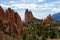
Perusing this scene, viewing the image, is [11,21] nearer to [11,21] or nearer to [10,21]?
[11,21]

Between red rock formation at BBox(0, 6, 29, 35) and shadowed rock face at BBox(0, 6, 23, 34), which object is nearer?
shadowed rock face at BBox(0, 6, 23, 34)

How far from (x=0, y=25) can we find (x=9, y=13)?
863 inches

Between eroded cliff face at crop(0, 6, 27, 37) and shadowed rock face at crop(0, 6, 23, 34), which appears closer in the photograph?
eroded cliff face at crop(0, 6, 27, 37)

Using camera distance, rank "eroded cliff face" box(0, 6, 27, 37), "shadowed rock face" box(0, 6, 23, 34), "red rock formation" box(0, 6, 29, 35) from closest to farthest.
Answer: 1. "eroded cliff face" box(0, 6, 27, 37)
2. "shadowed rock face" box(0, 6, 23, 34)
3. "red rock formation" box(0, 6, 29, 35)

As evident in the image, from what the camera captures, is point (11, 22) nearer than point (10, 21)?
No

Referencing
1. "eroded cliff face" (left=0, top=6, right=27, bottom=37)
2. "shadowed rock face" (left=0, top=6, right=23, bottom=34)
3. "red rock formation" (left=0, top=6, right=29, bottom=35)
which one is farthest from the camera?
"red rock formation" (left=0, top=6, right=29, bottom=35)

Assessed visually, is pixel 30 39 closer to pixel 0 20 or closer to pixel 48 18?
pixel 0 20

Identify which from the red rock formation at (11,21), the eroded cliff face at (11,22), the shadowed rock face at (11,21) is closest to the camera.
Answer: the eroded cliff face at (11,22)

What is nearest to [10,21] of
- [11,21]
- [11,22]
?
[11,22]

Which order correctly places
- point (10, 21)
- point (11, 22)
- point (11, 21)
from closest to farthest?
point (10, 21) → point (11, 22) → point (11, 21)

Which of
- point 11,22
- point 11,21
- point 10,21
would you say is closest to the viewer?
point 10,21

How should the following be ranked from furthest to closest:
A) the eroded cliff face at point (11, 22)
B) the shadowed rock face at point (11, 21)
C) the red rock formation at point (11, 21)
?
the red rock formation at point (11, 21) < the shadowed rock face at point (11, 21) < the eroded cliff face at point (11, 22)

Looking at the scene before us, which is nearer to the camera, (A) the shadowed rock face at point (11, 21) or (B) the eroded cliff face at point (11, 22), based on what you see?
(B) the eroded cliff face at point (11, 22)

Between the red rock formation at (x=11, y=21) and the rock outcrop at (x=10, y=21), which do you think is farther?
the red rock formation at (x=11, y=21)
